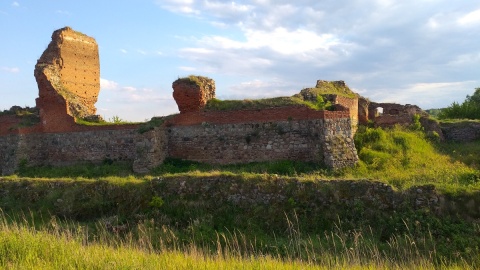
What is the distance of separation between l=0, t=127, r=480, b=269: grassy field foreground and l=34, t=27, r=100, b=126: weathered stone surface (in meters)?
6.36

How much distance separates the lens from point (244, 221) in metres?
10.1

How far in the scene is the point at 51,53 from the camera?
20672 mm

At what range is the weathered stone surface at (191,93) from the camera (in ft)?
52.6

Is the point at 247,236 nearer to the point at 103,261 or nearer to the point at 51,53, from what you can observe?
the point at 103,261

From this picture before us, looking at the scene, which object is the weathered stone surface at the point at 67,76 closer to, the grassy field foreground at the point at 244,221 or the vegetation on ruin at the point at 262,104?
the grassy field foreground at the point at 244,221

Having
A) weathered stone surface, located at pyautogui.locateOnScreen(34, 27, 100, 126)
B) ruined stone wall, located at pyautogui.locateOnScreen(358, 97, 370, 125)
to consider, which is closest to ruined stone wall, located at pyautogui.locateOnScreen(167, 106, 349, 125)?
ruined stone wall, located at pyautogui.locateOnScreen(358, 97, 370, 125)

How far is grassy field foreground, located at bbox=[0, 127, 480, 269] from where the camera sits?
6.69 m

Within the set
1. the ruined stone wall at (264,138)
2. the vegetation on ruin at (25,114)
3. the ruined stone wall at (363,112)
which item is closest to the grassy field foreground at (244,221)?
the ruined stone wall at (264,138)

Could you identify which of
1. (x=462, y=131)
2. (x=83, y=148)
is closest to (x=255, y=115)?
(x=83, y=148)

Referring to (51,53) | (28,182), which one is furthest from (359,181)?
(51,53)

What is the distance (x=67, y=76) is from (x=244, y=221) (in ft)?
52.0

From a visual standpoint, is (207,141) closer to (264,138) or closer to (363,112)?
(264,138)

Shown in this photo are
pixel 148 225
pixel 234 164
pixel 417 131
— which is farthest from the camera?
pixel 417 131

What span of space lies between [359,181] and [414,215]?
154 cm
